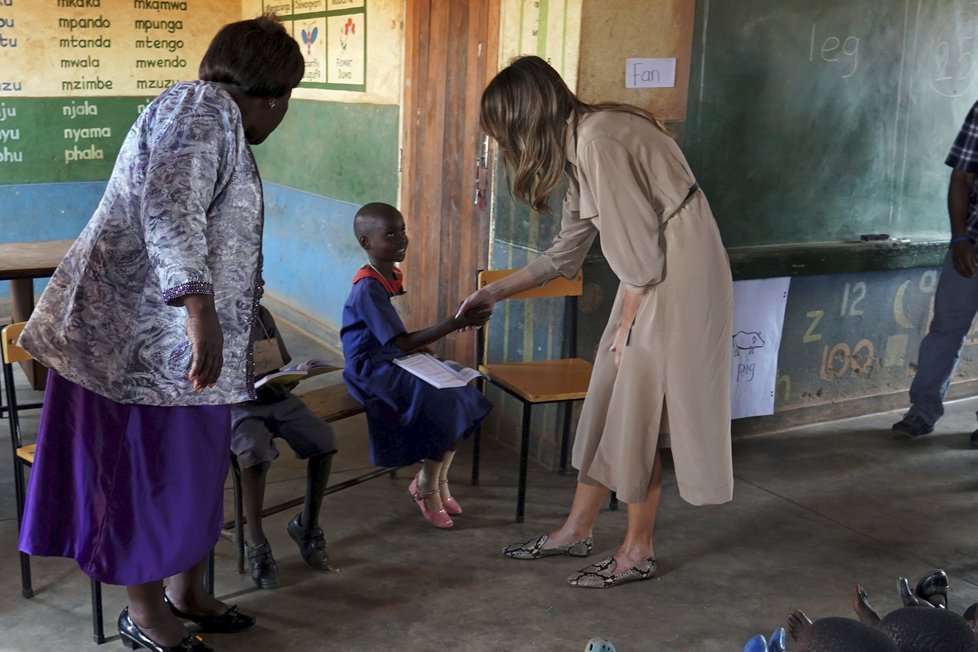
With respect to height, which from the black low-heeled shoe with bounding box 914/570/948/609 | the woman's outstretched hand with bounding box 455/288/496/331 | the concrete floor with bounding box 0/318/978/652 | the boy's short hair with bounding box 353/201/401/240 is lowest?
the concrete floor with bounding box 0/318/978/652

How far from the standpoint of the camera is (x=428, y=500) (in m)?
3.88

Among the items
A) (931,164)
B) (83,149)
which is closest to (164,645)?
(931,164)

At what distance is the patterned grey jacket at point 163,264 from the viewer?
2.24 meters

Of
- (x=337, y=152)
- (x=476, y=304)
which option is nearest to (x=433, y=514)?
(x=476, y=304)

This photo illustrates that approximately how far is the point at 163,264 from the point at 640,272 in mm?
1437

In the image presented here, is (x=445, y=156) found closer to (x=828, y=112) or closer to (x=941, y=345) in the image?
(x=828, y=112)

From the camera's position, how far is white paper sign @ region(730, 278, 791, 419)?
189 inches

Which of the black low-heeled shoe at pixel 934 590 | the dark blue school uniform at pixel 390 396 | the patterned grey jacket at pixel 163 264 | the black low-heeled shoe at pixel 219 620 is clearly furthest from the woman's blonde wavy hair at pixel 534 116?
the black low-heeled shoe at pixel 934 590

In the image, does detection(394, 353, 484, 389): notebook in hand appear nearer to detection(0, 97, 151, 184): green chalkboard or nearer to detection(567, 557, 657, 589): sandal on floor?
detection(567, 557, 657, 589): sandal on floor

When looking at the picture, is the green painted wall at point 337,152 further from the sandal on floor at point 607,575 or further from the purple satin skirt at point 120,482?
the purple satin skirt at point 120,482

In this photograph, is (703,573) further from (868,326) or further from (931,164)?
(931,164)

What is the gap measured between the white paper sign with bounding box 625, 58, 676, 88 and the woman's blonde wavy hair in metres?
1.23

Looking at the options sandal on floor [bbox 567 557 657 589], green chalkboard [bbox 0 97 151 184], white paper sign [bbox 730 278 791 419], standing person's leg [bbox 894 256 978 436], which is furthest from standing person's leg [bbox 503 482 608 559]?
green chalkboard [bbox 0 97 151 184]

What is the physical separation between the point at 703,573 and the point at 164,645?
5.97 ft
